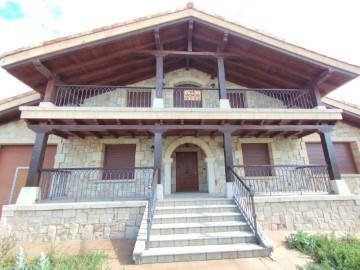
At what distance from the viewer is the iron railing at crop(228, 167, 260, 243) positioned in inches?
170

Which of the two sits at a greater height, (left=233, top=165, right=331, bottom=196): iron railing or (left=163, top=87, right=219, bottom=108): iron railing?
(left=163, top=87, right=219, bottom=108): iron railing

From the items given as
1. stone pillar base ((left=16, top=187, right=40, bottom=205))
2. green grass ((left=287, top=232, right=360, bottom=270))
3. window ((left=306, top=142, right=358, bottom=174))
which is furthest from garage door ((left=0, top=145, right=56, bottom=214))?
window ((left=306, top=142, right=358, bottom=174))

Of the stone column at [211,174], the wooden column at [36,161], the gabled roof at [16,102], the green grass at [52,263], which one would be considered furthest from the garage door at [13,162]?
the stone column at [211,174]

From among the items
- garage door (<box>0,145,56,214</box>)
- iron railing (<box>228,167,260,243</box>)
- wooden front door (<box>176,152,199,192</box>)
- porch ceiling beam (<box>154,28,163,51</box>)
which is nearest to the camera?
iron railing (<box>228,167,260,243</box>)

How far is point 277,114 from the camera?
6.26m

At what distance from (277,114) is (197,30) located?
14.3 ft

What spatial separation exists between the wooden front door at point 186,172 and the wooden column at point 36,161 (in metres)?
5.15

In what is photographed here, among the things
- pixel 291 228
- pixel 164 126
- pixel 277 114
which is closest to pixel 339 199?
pixel 291 228

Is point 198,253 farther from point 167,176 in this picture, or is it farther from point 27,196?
point 27,196

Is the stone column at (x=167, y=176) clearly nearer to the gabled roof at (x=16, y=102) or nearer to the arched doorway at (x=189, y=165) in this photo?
the arched doorway at (x=189, y=165)

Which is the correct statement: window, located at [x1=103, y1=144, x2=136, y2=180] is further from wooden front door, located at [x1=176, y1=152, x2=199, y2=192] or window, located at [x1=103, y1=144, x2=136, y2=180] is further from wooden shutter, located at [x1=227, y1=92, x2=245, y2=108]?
wooden shutter, located at [x1=227, y1=92, x2=245, y2=108]

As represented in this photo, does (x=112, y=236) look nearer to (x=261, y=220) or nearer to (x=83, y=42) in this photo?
(x=261, y=220)

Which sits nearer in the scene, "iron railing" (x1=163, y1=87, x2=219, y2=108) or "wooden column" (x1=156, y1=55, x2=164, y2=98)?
"wooden column" (x1=156, y1=55, x2=164, y2=98)

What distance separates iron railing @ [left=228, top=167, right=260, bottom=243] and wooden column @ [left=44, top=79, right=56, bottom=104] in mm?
6195
